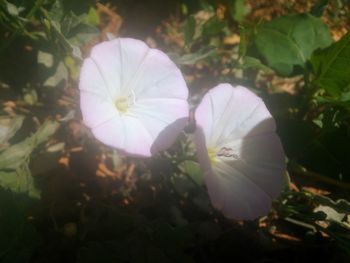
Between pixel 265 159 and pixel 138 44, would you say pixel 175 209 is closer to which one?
pixel 265 159

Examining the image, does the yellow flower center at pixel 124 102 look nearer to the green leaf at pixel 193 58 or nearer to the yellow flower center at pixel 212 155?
the green leaf at pixel 193 58

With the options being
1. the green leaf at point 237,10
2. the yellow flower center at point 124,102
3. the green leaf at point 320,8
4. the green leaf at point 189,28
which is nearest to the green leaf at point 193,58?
the green leaf at point 189,28

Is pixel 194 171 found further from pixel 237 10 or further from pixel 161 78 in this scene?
pixel 237 10

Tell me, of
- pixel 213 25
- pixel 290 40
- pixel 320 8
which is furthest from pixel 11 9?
pixel 320 8

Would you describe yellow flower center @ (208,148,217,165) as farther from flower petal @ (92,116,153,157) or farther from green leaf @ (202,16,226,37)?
green leaf @ (202,16,226,37)

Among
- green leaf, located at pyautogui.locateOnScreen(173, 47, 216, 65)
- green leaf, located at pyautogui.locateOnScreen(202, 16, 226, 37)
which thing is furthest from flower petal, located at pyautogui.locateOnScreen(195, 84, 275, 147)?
green leaf, located at pyautogui.locateOnScreen(202, 16, 226, 37)

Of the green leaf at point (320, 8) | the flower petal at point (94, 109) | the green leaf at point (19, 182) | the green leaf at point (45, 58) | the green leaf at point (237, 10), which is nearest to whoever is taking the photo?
the flower petal at point (94, 109)

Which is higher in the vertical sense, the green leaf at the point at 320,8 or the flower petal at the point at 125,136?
the green leaf at the point at 320,8

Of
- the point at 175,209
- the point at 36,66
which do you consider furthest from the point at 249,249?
the point at 36,66
